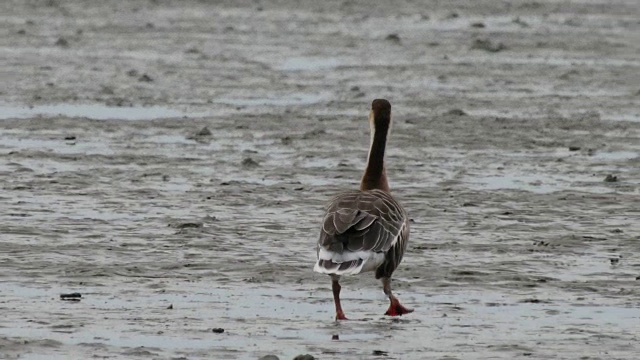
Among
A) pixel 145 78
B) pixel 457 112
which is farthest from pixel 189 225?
pixel 145 78

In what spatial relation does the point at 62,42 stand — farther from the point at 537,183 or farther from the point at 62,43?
the point at 537,183

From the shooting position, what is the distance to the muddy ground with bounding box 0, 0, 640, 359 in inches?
402

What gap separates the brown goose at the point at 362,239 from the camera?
34.6ft

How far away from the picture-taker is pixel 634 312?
35.6 ft

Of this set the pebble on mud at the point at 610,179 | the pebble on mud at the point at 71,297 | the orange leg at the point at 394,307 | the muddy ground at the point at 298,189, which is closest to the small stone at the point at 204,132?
the muddy ground at the point at 298,189

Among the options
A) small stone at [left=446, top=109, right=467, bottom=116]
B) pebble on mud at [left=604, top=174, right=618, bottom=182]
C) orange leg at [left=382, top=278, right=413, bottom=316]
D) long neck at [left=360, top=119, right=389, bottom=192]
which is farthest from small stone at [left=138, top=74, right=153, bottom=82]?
orange leg at [left=382, top=278, right=413, bottom=316]

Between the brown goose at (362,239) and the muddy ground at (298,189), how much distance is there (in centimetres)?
28

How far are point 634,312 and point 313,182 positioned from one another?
19.1 ft

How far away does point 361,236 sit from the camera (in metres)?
10.8

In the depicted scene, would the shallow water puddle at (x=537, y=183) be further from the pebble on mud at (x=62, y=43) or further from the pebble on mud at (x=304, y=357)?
the pebble on mud at (x=62, y=43)

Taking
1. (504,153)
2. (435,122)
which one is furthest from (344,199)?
(435,122)

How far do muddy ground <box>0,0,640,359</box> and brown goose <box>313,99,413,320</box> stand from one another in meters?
0.28

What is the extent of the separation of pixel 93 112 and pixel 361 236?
10397mm

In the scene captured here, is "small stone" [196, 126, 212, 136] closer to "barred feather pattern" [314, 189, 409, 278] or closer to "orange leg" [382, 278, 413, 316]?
"barred feather pattern" [314, 189, 409, 278]
